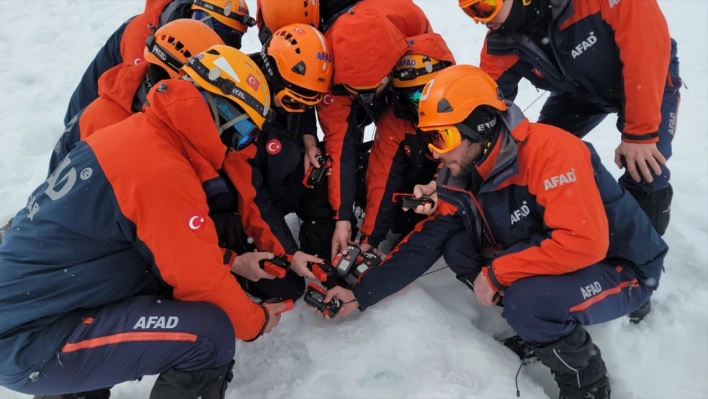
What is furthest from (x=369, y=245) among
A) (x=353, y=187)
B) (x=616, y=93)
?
(x=616, y=93)

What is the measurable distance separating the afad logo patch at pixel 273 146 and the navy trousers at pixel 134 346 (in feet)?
3.89

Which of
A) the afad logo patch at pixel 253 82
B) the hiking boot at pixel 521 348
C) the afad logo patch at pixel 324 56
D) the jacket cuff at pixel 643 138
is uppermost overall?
the afad logo patch at pixel 253 82

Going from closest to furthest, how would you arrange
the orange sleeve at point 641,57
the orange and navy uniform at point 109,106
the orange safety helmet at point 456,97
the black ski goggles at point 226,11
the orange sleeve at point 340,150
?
the orange safety helmet at point 456,97 < the orange sleeve at point 641,57 < the orange and navy uniform at point 109,106 < the orange sleeve at point 340,150 < the black ski goggles at point 226,11

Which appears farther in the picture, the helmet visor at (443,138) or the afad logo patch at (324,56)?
the afad logo patch at (324,56)

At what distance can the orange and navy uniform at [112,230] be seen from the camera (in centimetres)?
198

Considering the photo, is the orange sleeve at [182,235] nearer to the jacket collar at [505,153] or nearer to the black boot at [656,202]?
the jacket collar at [505,153]

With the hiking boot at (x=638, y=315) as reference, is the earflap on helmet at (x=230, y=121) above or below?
above

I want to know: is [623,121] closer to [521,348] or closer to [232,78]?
[521,348]

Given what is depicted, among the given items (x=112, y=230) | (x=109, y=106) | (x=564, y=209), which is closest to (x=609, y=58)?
(x=564, y=209)

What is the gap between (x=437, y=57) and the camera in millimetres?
3039

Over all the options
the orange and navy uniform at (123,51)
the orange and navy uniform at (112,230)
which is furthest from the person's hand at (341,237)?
the orange and navy uniform at (123,51)

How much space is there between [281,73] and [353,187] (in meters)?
0.91

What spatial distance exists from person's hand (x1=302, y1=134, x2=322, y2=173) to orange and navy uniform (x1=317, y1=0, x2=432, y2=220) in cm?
9

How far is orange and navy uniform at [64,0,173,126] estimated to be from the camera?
12.1 ft
